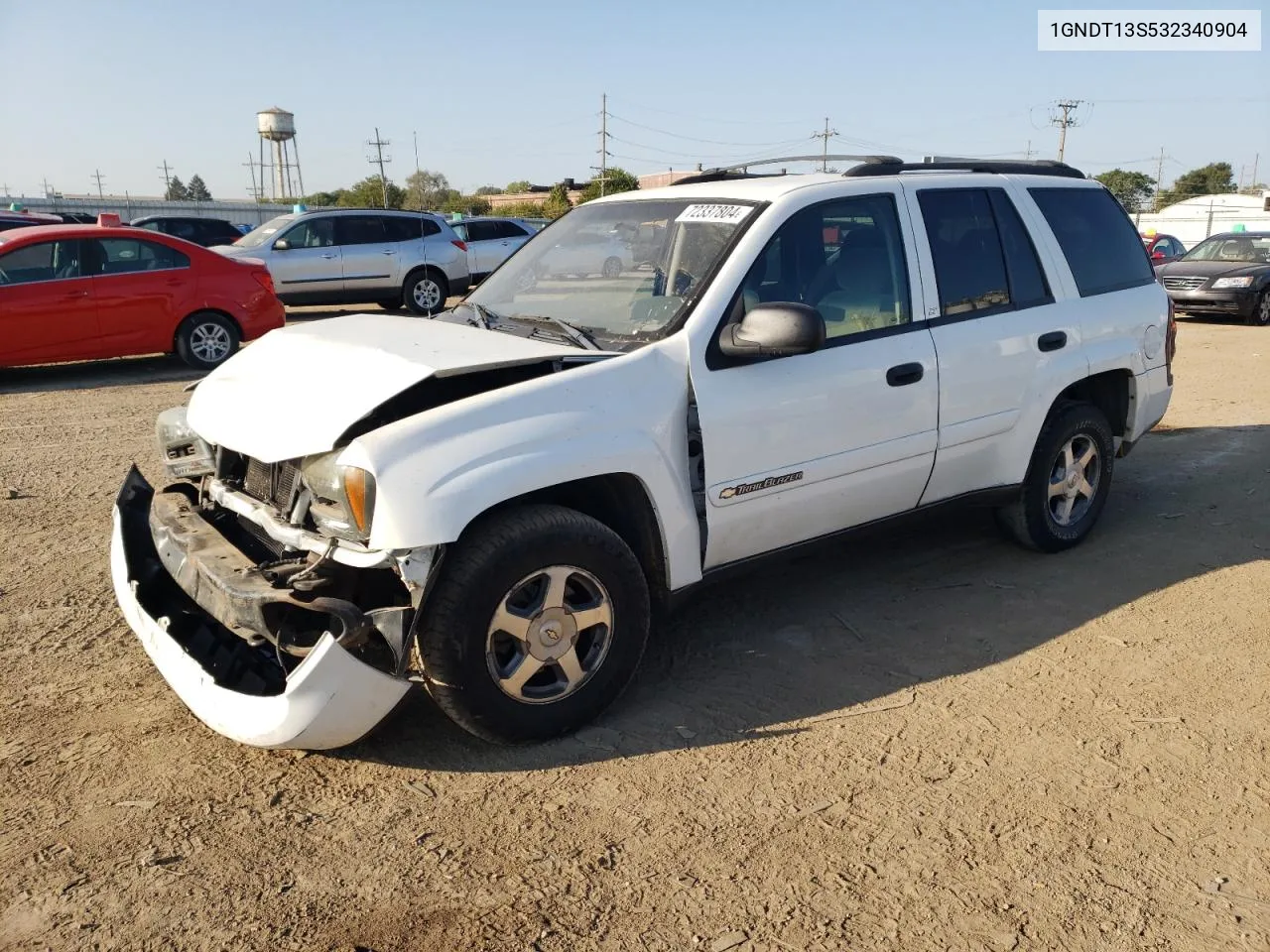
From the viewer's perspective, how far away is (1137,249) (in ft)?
18.6

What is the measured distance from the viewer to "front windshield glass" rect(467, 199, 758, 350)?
3988mm

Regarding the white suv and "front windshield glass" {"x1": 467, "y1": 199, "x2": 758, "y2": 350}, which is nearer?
the white suv

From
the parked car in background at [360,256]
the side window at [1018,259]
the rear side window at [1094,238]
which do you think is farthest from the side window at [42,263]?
the rear side window at [1094,238]

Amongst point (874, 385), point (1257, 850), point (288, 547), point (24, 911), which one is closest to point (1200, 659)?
point (1257, 850)

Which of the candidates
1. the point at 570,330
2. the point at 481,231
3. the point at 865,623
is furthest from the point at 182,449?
the point at 481,231

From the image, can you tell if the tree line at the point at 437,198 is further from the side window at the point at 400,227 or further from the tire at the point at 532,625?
the tire at the point at 532,625

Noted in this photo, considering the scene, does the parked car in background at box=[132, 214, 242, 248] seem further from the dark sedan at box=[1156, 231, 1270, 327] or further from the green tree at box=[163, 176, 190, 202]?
the green tree at box=[163, 176, 190, 202]

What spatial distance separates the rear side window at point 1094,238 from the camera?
523 cm

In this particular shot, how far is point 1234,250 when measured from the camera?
1764 centimetres

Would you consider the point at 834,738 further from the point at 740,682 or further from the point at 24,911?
the point at 24,911

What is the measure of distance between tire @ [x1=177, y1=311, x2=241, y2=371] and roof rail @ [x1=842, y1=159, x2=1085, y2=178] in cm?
821

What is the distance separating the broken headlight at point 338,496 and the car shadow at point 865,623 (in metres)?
0.79

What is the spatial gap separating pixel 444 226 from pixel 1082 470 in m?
13.3

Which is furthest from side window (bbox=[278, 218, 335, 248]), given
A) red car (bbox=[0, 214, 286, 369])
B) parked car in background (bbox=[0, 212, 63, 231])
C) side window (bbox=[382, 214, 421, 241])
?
red car (bbox=[0, 214, 286, 369])
